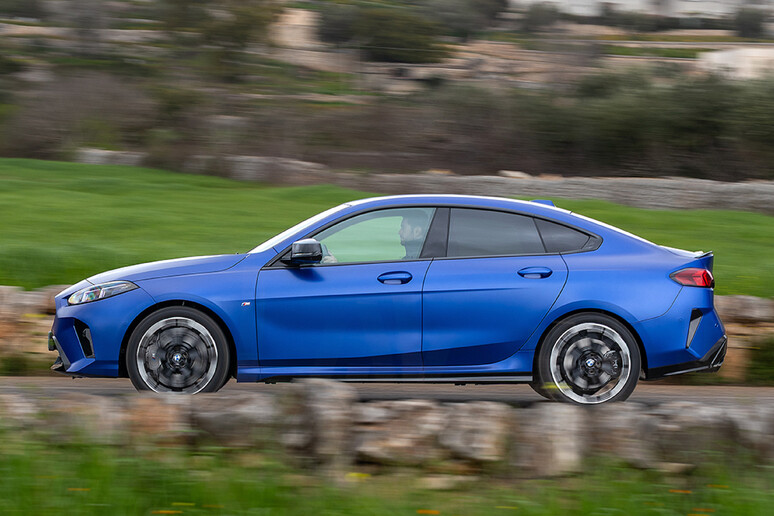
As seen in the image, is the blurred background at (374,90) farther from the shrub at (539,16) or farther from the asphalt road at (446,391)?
the asphalt road at (446,391)

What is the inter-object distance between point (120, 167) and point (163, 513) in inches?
799

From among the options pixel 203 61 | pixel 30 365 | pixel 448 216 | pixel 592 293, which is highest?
pixel 203 61

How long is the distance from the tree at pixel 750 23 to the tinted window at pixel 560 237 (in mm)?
52416

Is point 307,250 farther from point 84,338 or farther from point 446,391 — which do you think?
point 446,391

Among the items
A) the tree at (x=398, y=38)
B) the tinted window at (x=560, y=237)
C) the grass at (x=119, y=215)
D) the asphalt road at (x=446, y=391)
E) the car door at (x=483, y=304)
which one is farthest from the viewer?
the tree at (x=398, y=38)

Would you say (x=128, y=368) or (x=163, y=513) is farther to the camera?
(x=128, y=368)

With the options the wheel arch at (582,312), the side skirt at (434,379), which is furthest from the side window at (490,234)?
the side skirt at (434,379)

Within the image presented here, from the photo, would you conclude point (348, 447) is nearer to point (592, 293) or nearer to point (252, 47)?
point (592, 293)

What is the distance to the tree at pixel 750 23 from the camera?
178 feet

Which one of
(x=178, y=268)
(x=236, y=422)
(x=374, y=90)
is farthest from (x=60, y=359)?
(x=374, y=90)

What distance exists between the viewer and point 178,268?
657 centimetres

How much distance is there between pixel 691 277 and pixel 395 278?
203 cm

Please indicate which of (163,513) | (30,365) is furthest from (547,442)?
(30,365)

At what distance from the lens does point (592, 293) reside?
21.2 ft
